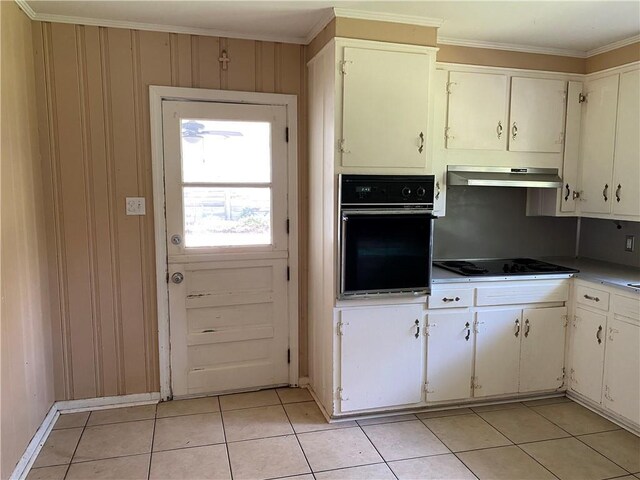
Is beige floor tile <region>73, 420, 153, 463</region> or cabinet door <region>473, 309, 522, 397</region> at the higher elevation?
cabinet door <region>473, 309, 522, 397</region>

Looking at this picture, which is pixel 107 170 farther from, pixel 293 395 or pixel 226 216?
pixel 293 395

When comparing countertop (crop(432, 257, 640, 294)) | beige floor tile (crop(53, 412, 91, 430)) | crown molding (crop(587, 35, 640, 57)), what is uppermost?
crown molding (crop(587, 35, 640, 57))

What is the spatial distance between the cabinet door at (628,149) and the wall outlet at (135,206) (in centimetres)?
311

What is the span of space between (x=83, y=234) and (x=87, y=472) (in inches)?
53.0

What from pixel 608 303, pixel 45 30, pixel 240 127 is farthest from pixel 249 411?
pixel 45 30

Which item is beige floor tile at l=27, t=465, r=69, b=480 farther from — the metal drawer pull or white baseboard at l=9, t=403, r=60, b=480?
the metal drawer pull

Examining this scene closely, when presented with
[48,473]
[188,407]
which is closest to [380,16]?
[188,407]

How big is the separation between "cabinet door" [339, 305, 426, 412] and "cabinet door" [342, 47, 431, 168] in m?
0.91

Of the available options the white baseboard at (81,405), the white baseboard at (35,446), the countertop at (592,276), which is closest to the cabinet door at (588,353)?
the countertop at (592,276)

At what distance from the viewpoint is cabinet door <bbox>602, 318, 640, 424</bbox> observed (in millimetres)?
2686

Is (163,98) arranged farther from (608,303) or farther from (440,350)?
(608,303)

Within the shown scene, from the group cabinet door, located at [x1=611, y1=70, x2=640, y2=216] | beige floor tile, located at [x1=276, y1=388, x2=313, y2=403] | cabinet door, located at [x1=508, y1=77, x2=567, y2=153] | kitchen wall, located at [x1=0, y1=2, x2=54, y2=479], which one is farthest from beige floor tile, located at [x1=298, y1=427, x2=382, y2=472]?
cabinet door, located at [x1=611, y1=70, x2=640, y2=216]

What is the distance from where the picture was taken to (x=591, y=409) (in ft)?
9.99

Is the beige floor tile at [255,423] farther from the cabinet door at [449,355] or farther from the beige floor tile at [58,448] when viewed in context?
the cabinet door at [449,355]
